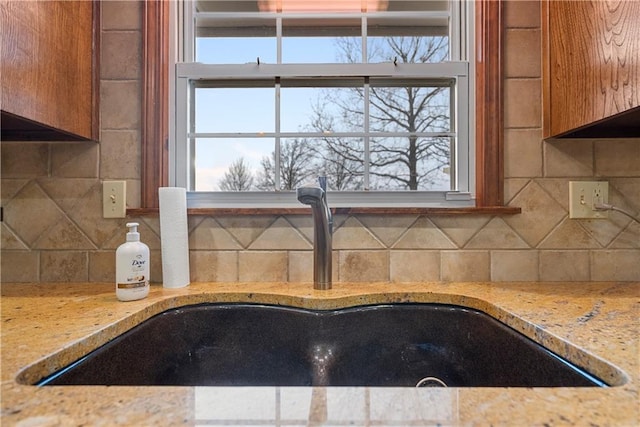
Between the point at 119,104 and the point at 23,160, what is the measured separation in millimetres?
325

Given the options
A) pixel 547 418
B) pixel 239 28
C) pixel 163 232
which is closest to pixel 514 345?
pixel 547 418

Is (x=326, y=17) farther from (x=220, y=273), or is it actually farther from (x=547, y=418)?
(x=547, y=418)

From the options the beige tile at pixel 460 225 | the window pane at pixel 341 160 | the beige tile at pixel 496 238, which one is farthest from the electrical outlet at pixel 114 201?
the beige tile at pixel 496 238

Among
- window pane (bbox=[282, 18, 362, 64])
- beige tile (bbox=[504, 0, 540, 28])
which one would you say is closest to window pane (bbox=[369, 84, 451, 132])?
window pane (bbox=[282, 18, 362, 64])

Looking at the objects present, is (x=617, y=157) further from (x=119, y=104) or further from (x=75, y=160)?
(x=75, y=160)

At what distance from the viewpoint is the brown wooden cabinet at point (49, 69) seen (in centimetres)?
76

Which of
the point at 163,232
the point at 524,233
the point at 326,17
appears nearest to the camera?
the point at 163,232

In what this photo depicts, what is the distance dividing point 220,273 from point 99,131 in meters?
0.56

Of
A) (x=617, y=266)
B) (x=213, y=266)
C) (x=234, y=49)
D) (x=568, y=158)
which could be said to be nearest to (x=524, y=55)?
(x=568, y=158)

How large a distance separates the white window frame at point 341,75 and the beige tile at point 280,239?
0.25ft

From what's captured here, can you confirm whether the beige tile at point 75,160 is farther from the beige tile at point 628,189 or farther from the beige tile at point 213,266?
the beige tile at point 628,189

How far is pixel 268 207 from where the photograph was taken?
1100mm

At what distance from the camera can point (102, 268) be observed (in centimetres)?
106

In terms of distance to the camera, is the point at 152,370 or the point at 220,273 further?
the point at 220,273
